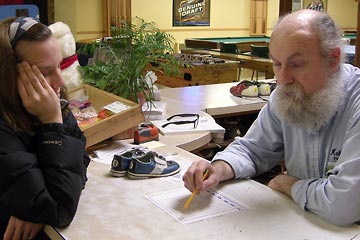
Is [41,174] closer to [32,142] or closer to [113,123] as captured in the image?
[32,142]

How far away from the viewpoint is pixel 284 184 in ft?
4.76

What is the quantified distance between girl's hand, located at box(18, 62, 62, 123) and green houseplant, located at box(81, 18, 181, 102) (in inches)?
36.8

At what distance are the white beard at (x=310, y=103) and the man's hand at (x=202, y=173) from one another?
26cm

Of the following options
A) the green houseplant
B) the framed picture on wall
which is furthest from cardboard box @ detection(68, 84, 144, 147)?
the framed picture on wall

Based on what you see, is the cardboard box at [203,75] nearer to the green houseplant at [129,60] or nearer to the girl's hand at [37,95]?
the green houseplant at [129,60]

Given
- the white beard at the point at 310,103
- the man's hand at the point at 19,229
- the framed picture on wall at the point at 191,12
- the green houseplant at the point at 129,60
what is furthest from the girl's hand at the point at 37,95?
the framed picture on wall at the point at 191,12

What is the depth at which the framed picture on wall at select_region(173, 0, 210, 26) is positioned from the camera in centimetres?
988

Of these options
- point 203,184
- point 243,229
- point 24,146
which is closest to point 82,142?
point 24,146

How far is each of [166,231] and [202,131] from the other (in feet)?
3.52

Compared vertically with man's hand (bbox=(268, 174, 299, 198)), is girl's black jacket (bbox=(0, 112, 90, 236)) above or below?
above

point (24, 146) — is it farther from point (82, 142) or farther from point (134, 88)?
point (134, 88)

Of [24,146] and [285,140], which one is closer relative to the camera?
[24,146]

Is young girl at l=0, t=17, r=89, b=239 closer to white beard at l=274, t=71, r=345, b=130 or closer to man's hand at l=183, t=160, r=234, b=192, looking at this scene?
man's hand at l=183, t=160, r=234, b=192

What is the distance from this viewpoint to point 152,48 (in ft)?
7.43
